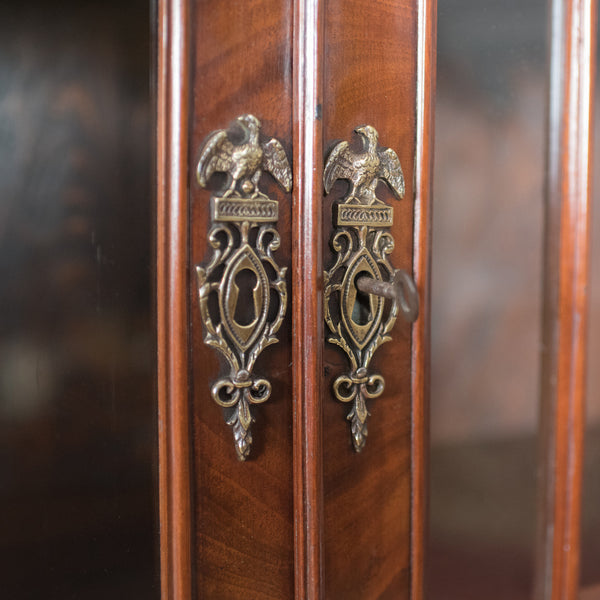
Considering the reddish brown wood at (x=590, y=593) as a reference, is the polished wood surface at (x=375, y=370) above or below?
above

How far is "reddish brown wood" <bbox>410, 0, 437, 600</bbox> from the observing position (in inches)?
17.4

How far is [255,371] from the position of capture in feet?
1.39

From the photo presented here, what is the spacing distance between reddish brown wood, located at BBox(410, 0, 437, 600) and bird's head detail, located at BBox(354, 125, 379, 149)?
4cm

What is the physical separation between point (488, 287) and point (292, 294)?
16 cm

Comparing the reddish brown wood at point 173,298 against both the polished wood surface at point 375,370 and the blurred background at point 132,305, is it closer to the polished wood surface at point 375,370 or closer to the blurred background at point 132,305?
the blurred background at point 132,305

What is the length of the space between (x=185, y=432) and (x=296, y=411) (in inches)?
3.5

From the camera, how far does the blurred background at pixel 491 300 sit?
1.36 feet

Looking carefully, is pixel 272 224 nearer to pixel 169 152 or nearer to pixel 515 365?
pixel 169 152

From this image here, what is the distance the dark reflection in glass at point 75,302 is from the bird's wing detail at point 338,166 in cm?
14

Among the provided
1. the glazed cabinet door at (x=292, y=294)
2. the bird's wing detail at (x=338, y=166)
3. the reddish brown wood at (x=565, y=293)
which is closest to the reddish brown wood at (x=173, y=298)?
the glazed cabinet door at (x=292, y=294)

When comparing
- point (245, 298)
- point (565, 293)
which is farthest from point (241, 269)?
point (565, 293)

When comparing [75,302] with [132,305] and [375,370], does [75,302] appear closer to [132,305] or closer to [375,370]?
[132,305]

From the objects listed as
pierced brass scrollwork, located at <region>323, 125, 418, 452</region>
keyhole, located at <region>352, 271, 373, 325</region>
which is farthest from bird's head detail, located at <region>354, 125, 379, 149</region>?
keyhole, located at <region>352, 271, 373, 325</region>

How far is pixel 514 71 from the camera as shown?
0.42 metres
